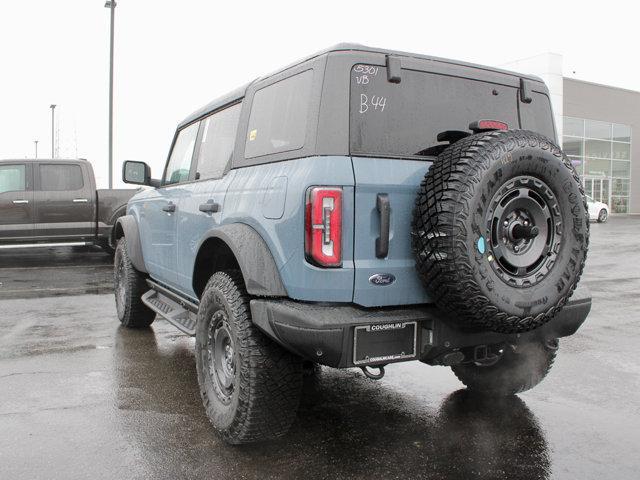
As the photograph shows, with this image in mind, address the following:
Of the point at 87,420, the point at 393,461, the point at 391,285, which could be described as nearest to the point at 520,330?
the point at 391,285

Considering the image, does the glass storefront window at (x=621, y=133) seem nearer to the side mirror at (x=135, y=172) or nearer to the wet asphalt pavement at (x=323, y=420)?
the wet asphalt pavement at (x=323, y=420)

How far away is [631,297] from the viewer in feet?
26.1

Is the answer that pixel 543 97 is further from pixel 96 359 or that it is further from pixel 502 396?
pixel 96 359

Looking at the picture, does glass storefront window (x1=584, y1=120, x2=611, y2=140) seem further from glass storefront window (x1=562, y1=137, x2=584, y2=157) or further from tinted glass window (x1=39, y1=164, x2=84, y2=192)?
tinted glass window (x1=39, y1=164, x2=84, y2=192)

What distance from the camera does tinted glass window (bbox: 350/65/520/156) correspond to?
2912mm

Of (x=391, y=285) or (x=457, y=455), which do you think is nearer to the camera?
(x=391, y=285)

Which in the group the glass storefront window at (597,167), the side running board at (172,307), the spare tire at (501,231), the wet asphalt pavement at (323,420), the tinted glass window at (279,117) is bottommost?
the wet asphalt pavement at (323,420)

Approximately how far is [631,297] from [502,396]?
496 cm

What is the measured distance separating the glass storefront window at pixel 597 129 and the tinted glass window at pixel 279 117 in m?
35.2

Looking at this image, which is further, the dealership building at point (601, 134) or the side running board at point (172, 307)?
the dealership building at point (601, 134)

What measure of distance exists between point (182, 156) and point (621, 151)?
38.1 m

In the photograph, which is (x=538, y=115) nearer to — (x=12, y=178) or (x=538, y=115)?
(x=538, y=115)

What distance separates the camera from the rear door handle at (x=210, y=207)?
11.6 ft

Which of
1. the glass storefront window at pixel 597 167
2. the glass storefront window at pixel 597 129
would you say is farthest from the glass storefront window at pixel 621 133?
the glass storefront window at pixel 597 167
